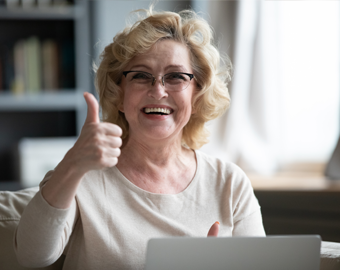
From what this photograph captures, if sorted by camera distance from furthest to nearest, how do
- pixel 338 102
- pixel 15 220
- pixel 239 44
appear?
1. pixel 239 44
2. pixel 338 102
3. pixel 15 220

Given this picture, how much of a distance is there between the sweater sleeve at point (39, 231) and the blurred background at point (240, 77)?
1610mm

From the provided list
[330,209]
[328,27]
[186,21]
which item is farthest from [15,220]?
[328,27]

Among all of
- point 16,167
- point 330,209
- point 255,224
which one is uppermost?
point 255,224

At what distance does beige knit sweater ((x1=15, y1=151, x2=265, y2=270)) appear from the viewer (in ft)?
4.10

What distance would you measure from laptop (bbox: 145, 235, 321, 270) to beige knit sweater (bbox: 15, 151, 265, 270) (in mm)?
320

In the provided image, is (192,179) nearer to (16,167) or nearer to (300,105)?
(300,105)

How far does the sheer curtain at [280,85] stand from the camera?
2.89 meters

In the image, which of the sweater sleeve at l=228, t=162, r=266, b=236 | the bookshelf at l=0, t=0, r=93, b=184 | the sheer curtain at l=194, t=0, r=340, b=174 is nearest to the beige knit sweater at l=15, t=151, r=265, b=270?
the sweater sleeve at l=228, t=162, r=266, b=236

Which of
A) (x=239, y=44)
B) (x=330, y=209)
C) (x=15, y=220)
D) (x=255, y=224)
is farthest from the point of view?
(x=239, y=44)

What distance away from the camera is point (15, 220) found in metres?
1.34

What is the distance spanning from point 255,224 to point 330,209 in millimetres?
794

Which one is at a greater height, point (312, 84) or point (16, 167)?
point (312, 84)

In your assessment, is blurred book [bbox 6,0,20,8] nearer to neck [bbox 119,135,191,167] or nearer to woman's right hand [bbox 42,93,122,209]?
neck [bbox 119,135,191,167]

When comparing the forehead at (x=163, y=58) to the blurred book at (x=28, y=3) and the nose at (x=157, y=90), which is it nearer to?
the nose at (x=157, y=90)
